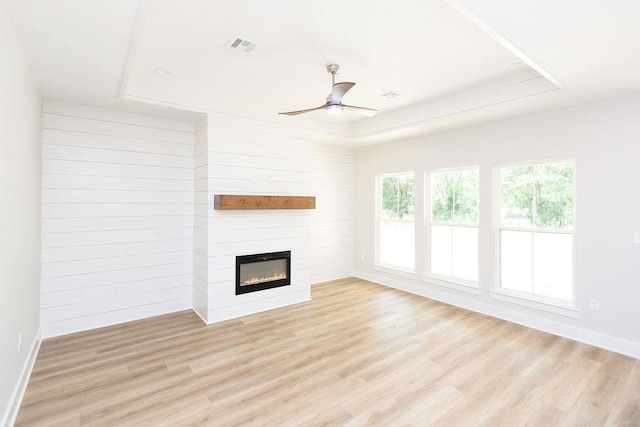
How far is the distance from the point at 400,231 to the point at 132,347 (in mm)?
4373

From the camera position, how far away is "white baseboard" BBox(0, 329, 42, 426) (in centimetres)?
221

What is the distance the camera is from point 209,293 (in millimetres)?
4102

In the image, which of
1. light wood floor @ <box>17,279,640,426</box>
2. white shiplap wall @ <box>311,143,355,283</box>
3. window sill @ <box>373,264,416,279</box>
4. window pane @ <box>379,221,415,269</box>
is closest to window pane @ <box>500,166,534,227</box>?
light wood floor @ <box>17,279,640,426</box>

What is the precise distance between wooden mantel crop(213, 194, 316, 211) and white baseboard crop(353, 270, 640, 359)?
2.27 meters

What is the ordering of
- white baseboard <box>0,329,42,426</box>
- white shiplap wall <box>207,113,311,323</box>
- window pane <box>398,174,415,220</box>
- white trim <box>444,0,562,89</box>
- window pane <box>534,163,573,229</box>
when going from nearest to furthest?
white trim <box>444,0,562,89</box> < white baseboard <box>0,329,42,426</box> < window pane <box>534,163,573,229</box> < white shiplap wall <box>207,113,311,323</box> < window pane <box>398,174,415,220</box>

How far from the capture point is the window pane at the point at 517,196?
4184mm

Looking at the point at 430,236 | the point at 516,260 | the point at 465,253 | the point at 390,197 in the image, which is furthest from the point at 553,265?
the point at 390,197

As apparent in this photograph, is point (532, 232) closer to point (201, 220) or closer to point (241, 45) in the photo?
point (241, 45)

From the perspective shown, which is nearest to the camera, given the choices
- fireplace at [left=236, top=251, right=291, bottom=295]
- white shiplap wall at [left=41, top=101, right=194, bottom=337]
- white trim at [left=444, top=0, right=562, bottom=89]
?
white trim at [left=444, top=0, right=562, bottom=89]

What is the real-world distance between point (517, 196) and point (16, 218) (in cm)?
523

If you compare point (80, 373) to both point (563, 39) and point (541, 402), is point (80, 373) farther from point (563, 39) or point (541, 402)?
point (563, 39)

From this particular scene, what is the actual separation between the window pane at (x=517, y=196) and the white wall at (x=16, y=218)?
510 cm

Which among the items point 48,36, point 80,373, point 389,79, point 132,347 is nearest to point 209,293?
point 132,347

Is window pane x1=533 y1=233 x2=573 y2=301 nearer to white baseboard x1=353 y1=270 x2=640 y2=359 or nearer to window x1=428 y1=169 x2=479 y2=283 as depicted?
white baseboard x1=353 y1=270 x2=640 y2=359
